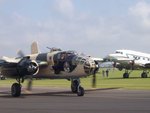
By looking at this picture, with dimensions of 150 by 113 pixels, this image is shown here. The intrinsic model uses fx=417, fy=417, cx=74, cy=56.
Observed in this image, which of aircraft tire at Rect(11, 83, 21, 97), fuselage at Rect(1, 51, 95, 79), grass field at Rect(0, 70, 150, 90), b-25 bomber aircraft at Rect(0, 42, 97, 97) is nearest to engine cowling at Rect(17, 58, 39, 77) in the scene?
b-25 bomber aircraft at Rect(0, 42, 97, 97)

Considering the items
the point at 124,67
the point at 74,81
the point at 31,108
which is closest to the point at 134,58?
the point at 124,67

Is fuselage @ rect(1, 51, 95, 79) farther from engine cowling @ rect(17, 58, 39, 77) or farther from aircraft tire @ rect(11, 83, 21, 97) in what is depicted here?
aircraft tire @ rect(11, 83, 21, 97)

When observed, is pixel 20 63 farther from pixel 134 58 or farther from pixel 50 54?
pixel 134 58

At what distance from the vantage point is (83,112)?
16.9 metres

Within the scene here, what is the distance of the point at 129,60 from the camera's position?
64.6 meters

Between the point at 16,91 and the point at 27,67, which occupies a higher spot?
the point at 27,67

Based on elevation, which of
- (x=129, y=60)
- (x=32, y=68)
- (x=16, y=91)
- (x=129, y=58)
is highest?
(x=129, y=58)

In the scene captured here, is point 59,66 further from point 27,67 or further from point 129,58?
point 129,58

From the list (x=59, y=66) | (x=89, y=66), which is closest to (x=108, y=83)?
(x=59, y=66)

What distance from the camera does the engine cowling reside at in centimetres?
2673

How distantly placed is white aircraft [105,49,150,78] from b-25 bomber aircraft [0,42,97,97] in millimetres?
35085

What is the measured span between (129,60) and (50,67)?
123 ft

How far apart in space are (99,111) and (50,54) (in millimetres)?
12027

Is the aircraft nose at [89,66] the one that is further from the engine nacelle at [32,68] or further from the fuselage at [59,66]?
the engine nacelle at [32,68]
